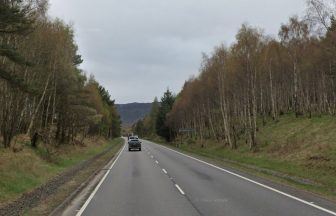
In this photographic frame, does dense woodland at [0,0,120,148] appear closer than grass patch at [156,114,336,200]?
Yes

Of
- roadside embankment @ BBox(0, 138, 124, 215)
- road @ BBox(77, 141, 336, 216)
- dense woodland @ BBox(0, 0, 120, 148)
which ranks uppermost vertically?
dense woodland @ BBox(0, 0, 120, 148)

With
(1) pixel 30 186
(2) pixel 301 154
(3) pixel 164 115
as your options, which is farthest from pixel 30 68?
(3) pixel 164 115

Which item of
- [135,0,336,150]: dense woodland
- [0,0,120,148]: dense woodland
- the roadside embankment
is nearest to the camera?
the roadside embankment

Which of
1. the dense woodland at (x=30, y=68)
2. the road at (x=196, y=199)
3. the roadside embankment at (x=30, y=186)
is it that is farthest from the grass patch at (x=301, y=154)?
the dense woodland at (x=30, y=68)

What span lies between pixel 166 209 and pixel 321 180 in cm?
1052

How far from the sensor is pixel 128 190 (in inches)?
724

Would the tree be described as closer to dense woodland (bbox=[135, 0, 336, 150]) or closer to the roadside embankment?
dense woodland (bbox=[135, 0, 336, 150])

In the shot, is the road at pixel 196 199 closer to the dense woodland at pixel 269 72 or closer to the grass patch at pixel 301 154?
the grass patch at pixel 301 154

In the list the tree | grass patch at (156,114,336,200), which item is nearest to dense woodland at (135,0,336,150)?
grass patch at (156,114,336,200)

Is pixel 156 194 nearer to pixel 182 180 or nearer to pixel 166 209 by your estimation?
pixel 166 209

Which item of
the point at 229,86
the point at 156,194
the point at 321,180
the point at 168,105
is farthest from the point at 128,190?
the point at 168,105

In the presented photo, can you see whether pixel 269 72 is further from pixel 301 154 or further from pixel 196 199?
pixel 196 199

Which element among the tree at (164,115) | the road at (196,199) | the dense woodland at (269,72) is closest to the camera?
the road at (196,199)

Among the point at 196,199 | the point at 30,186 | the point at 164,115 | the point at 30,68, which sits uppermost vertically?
the point at 164,115
